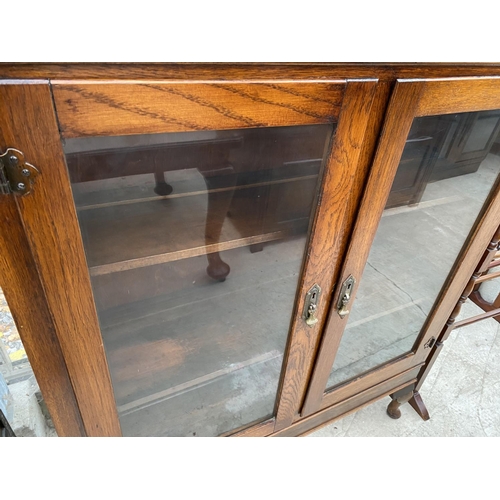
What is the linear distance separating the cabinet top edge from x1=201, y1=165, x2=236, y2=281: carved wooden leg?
15 centimetres

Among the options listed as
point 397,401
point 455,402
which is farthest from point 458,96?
point 455,402

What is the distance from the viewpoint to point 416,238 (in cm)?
75

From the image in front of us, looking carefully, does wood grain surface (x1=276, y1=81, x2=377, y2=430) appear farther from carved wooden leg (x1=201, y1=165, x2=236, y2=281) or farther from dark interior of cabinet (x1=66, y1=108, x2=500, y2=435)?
carved wooden leg (x1=201, y1=165, x2=236, y2=281)

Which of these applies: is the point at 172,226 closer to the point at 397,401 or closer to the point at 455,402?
the point at 397,401

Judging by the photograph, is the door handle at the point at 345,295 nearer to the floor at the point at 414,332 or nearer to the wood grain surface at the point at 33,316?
the floor at the point at 414,332

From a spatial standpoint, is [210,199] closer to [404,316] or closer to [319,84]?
[319,84]

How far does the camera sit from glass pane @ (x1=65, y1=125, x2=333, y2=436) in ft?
1.37

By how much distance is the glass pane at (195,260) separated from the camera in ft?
1.37

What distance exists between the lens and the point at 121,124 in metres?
0.32

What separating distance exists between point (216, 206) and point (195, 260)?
94 mm

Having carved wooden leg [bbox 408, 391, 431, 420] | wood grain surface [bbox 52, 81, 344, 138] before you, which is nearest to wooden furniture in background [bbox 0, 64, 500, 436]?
wood grain surface [bbox 52, 81, 344, 138]

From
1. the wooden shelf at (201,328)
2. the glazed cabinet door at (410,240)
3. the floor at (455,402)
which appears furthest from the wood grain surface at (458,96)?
the floor at (455,402)

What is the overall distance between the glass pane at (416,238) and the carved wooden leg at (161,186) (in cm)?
32
